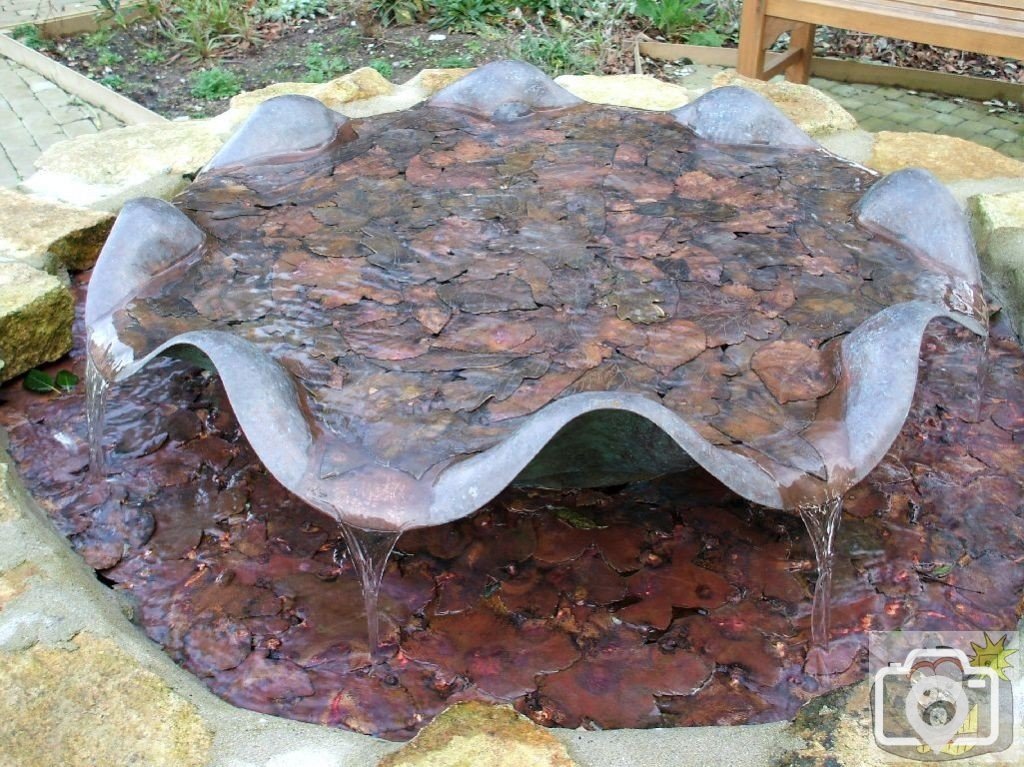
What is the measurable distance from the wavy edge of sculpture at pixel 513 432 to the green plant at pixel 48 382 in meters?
0.44

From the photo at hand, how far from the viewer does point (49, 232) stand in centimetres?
264

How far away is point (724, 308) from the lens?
208cm

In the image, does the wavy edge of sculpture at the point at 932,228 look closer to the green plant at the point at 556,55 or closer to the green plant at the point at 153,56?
the green plant at the point at 556,55

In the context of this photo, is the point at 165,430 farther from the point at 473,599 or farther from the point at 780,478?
the point at 780,478

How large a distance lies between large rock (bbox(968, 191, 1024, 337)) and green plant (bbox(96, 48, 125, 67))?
445cm

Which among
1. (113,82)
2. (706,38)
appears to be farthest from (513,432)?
(706,38)

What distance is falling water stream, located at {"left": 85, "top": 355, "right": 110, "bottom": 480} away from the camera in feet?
6.47

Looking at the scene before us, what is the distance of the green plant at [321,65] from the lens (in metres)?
4.97

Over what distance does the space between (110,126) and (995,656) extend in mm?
4261

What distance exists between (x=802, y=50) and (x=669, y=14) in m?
1.03

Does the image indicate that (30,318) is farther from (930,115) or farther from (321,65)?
(930,115)

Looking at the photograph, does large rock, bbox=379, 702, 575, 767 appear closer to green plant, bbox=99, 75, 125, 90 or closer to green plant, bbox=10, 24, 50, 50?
green plant, bbox=99, 75, 125, 90

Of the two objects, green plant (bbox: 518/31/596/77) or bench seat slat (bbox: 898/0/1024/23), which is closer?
bench seat slat (bbox: 898/0/1024/23)

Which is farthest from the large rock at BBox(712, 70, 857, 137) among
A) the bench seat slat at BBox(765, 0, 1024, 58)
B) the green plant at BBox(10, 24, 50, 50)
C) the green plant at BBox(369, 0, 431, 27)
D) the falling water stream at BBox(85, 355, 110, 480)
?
the green plant at BBox(10, 24, 50, 50)
